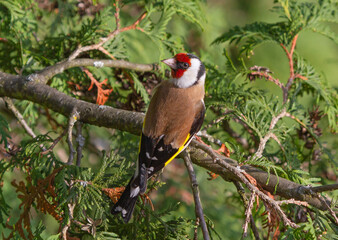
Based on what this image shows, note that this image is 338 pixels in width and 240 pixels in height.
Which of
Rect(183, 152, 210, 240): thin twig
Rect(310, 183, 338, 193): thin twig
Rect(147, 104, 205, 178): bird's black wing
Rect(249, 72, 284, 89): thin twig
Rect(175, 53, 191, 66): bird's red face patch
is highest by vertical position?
Rect(310, 183, 338, 193): thin twig

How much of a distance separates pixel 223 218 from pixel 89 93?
1.65m

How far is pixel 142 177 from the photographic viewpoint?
2.14 meters

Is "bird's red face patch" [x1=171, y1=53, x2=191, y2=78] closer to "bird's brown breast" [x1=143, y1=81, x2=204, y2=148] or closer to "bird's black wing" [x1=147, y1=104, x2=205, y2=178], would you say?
"bird's brown breast" [x1=143, y1=81, x2=204, y2=148]

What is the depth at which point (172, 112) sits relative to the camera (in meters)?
2.58

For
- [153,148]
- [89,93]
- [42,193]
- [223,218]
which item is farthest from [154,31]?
[223,218]

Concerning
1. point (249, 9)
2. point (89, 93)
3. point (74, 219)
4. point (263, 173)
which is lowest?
point (249, 9)

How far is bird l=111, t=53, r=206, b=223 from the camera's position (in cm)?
208

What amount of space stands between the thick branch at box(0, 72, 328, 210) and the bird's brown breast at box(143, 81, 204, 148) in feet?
0.27

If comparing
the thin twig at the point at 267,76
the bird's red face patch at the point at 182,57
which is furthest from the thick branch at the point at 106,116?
the thin twig at the point at 267,76

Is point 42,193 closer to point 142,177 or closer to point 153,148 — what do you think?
point 142,177

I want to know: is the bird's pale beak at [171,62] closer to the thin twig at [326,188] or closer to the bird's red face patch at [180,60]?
the bird's red face patch at [180,60]

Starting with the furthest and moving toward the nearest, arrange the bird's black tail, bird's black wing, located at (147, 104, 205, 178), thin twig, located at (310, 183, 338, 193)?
1. bird's black wing, located at (147, 104, 205, 178)
2. the bird's black tail
3. thin twig, located at (310, 183, 338, 193)

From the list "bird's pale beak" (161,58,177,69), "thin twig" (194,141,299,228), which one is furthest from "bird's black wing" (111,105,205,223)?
"bird's pale beak" (161,58,177,69)

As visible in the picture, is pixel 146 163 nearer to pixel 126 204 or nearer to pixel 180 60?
pixel 126 204
